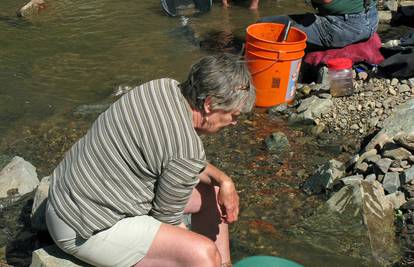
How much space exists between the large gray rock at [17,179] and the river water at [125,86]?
198mm

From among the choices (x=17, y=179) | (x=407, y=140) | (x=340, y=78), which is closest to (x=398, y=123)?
(x=407, y=140)

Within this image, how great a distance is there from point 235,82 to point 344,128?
265cm

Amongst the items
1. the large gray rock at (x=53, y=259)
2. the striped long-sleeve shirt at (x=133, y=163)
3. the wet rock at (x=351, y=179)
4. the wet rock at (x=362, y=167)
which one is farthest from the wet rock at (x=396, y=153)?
Answer: the large gray rock at (x=53, y=259)

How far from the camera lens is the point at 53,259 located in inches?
111

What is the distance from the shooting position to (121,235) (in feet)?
8.79

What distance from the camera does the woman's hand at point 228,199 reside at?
2.98 metres

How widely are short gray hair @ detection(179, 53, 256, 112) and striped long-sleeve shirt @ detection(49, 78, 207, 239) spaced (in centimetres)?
8

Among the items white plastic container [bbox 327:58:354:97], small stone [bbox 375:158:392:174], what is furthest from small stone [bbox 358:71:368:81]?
small stone [bbox 375:158:392:174]

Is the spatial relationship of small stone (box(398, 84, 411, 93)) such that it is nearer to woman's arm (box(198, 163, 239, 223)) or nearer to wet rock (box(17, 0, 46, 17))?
woman's arm (box(198, 163, 239, 223))

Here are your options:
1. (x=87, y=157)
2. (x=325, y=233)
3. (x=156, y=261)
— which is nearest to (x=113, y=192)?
(x=87, y=157)

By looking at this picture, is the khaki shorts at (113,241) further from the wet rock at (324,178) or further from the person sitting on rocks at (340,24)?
the person sitting on rocks at (340,24)

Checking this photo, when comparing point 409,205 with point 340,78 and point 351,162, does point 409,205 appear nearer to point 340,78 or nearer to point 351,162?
point 351,162

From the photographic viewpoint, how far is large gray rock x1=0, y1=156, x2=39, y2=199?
3.93 metres

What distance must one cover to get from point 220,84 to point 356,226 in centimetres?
151
